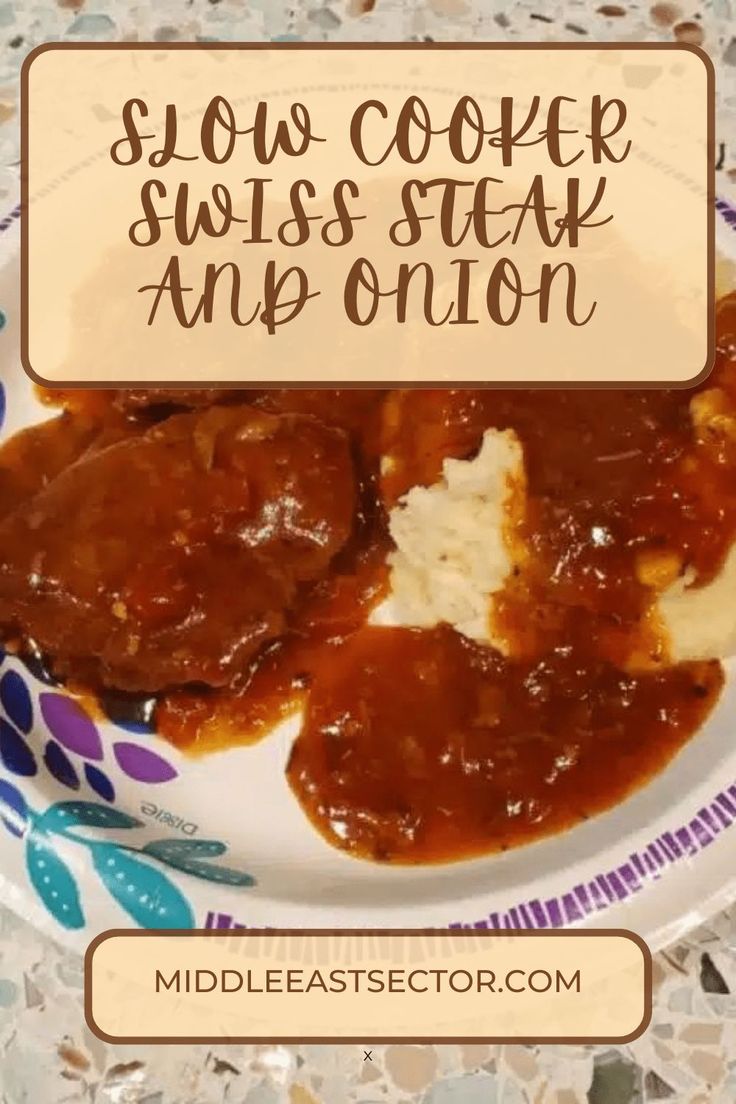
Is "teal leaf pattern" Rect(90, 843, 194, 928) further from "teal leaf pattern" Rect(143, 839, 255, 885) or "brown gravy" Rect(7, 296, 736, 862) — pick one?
"brown gravy" Rect(7, 296, 736, 862)

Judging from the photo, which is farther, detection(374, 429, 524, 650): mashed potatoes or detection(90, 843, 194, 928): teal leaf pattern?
detection(374, 429, 524, 650): mashed potatoes

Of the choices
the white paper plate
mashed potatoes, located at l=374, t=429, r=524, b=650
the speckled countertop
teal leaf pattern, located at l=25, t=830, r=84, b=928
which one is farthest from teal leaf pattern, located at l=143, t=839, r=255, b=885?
mashed potatoes, located at l=374, t=429, r=524, b=650

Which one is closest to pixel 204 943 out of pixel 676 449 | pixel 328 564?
pixel 328 564

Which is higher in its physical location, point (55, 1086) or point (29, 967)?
point (29, 967)

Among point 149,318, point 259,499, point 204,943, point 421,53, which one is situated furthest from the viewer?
point 421,53

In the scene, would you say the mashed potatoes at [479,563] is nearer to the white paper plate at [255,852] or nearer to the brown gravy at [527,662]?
the brown gravy at [527,662]

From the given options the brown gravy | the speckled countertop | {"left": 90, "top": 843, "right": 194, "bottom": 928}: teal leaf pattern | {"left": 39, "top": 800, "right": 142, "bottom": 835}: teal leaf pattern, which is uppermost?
the brown gravy

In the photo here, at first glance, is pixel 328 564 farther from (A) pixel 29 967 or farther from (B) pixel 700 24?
(B) pixel 700 24

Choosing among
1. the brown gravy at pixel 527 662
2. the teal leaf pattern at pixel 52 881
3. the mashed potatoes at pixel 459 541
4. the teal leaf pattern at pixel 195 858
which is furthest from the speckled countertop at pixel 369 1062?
the mashed potatoes at pixel 459 541
